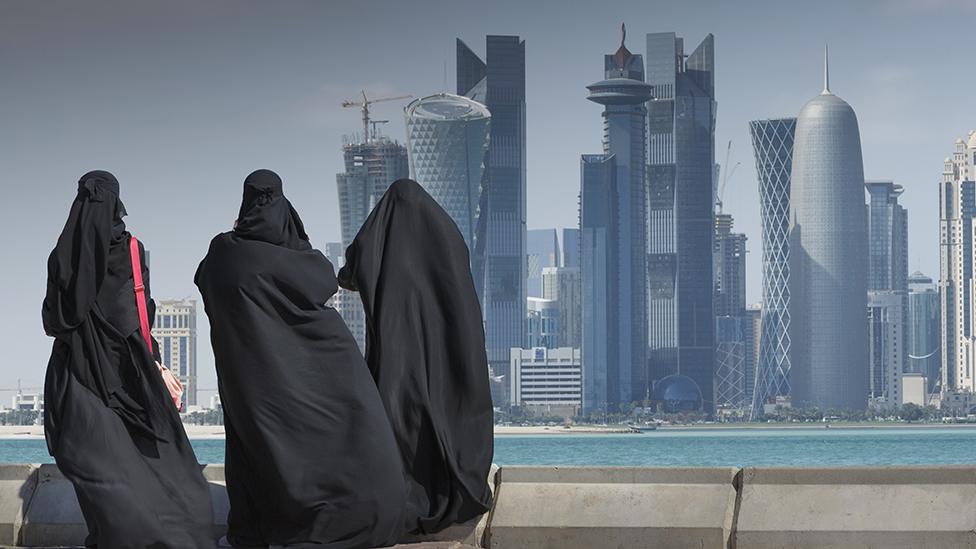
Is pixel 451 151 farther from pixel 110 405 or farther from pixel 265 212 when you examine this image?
pixel 265 212

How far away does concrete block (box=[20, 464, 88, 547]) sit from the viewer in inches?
275

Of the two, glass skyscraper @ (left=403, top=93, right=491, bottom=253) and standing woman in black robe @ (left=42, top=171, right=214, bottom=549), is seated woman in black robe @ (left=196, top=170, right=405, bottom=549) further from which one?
glass skyscraper @ (left=403, top=93, right=491, bottom=253)

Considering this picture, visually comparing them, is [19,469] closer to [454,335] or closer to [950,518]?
[454,335]

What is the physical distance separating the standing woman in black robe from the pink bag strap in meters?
0.02

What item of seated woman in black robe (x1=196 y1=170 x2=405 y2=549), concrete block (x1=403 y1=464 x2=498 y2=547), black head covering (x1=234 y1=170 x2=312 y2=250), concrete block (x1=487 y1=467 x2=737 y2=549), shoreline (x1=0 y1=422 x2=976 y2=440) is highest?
black head covering (x1=234 y1=170 x2=312 y2=250)

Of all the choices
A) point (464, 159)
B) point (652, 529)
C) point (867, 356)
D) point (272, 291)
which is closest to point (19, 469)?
point (272, 291)

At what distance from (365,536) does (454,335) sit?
959 mm

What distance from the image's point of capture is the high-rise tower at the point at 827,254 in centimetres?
18538

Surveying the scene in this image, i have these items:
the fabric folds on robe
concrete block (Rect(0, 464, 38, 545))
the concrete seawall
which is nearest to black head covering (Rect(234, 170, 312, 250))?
the fabric folds on robe

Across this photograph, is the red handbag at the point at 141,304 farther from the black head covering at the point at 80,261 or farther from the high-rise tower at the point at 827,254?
the high-rise tower at the point at 827,254

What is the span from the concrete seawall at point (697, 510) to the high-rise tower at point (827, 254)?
7100 inches

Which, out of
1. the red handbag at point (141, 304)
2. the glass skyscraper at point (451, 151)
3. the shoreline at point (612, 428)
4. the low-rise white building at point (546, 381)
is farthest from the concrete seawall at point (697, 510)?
the low-rise white building at point (546, 381)

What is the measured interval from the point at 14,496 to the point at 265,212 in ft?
6.26

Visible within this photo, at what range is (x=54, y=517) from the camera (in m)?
7.00
